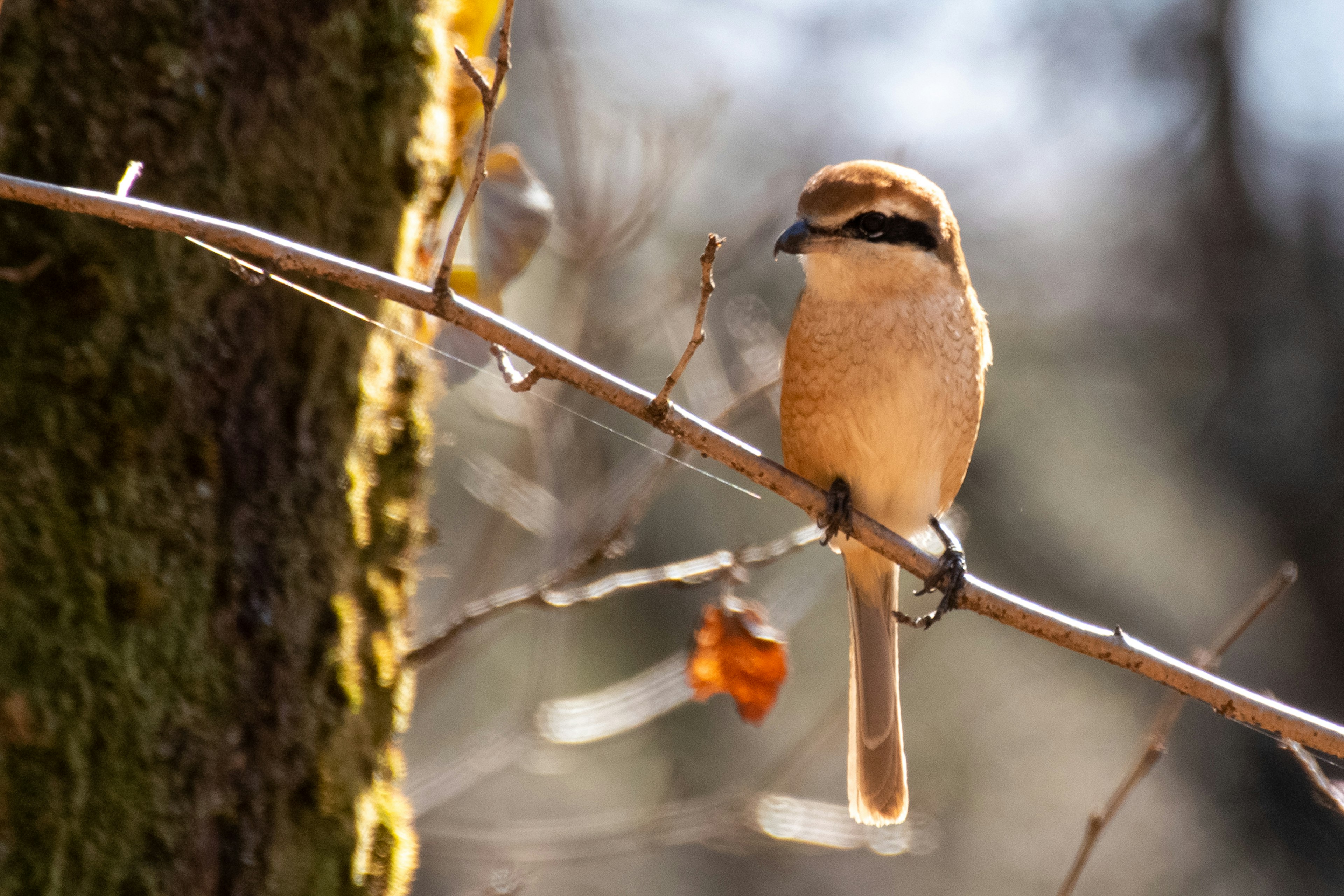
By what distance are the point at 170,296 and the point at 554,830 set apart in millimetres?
2727

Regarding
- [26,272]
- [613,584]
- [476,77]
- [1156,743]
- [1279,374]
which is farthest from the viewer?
[1279,374]

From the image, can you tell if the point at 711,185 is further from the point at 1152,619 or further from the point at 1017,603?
the point at 1017,603

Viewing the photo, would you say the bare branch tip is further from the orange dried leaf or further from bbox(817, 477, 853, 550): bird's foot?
the orange dried leaf

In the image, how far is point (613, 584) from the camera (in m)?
2.68

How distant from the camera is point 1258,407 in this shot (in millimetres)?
6051

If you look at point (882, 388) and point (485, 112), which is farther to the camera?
point (882, 388)

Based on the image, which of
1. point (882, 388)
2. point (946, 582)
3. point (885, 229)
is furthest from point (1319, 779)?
point (885, 229)

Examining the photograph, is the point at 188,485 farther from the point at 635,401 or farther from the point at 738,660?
the point at 738,660

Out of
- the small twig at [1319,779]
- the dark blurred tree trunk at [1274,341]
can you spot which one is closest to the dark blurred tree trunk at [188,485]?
the small twig at [1319,779]

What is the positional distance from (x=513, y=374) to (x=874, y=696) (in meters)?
1.64

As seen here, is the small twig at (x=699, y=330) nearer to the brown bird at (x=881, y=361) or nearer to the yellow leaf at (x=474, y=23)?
the brown bird at (x=881, y=361)

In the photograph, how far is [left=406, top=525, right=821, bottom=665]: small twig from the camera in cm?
246

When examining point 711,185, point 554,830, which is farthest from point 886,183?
point 711,185

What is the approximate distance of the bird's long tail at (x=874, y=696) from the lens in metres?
2.78
